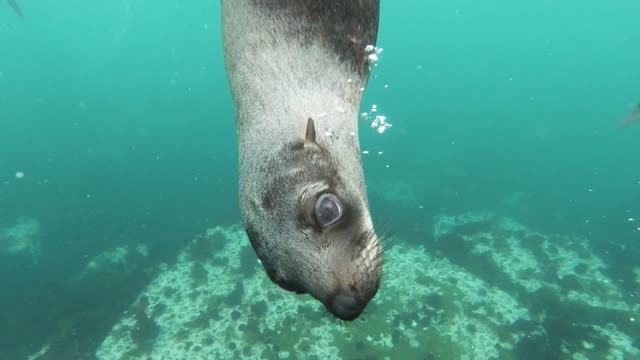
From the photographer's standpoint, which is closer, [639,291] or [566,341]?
[566,341]

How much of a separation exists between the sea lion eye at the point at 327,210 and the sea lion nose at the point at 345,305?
21cm

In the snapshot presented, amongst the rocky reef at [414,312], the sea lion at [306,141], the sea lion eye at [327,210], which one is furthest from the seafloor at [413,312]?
the sea lion eye at [327,210]

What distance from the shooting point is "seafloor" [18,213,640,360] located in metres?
9.66

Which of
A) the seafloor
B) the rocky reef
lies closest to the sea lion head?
the rocky reef

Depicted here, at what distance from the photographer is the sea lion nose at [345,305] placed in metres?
1.40

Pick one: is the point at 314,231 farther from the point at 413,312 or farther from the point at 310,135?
the point at 413,312

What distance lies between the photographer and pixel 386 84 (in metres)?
37.2

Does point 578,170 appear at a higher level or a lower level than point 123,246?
higher

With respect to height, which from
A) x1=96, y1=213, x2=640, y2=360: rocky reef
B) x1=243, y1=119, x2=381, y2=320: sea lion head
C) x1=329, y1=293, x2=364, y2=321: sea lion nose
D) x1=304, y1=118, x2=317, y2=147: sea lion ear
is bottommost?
x1=329, y1=293, x2=364, y2=321: sea lion nose

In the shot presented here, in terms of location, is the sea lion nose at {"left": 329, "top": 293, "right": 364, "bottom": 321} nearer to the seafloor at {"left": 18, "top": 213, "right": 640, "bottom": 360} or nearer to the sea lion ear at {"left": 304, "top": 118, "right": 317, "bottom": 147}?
the sea lion ear at {"left": 304, "top": 118, "right": 317, "bottom": 147}

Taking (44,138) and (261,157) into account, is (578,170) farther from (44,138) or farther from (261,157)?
(44,138)

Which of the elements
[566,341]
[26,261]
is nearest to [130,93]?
[26,261]

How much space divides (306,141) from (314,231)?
12.1 inches

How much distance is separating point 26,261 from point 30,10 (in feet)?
231
